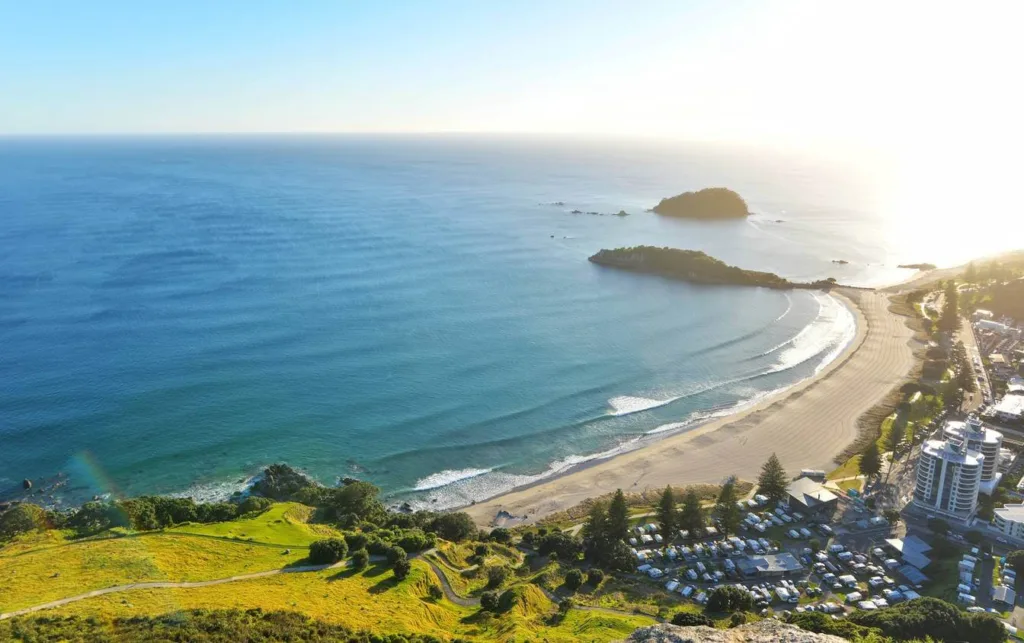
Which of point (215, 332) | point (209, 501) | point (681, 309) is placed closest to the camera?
point (209, 501)

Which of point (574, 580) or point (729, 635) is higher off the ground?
point (729, 635)

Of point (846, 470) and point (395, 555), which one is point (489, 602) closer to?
point (395, 555)

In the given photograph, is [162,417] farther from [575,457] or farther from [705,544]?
[705,544]

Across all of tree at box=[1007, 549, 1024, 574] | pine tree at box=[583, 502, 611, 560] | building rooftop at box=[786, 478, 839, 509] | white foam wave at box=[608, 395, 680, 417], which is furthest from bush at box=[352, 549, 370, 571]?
tree at box=[1007, 549, 1024, 574]

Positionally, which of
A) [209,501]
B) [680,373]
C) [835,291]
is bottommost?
[209,501]

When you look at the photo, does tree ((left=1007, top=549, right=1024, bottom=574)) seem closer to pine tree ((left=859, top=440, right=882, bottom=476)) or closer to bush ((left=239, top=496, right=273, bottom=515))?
pine tree ((left=859, top=440, right=882, bottom=476))

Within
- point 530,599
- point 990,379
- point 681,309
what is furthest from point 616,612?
point 681,309

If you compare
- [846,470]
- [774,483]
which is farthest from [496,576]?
[846,470]
